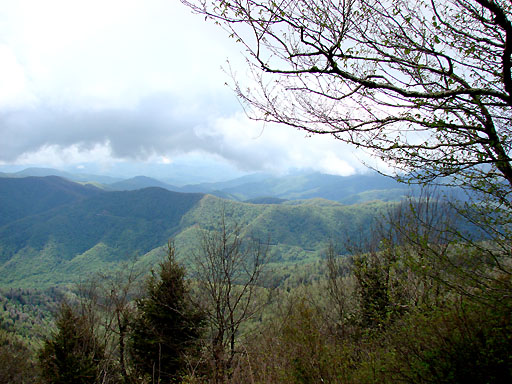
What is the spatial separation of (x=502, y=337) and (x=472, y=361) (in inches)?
19.9

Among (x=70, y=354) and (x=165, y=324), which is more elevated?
(x=165, y=324)

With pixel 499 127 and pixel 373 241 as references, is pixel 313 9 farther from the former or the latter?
pixel 373 241

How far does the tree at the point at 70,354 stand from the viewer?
1145cm

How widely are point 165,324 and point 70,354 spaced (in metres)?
3.74

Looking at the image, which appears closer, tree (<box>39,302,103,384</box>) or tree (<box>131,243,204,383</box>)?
tree (<box>39,302,103,384</box>)

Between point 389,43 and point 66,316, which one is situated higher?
point 389,43

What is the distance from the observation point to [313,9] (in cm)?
315

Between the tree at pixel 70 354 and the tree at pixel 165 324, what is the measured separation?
1740 millimetres

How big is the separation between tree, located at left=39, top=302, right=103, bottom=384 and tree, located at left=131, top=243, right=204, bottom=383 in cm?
174

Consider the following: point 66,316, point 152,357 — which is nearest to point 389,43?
point 152,357

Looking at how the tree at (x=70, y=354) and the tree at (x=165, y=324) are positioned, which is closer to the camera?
the tree at (x=70, y=354)

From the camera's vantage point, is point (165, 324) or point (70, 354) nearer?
point (70, 354)

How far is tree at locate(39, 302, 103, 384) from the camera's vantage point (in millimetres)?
11445

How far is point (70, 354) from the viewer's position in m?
11.6
